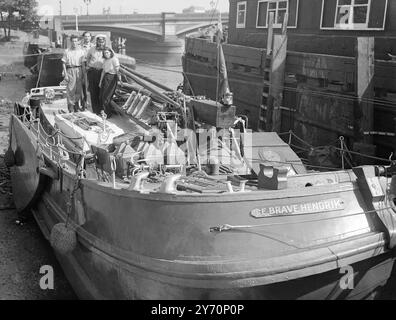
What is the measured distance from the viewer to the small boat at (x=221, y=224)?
428 cm

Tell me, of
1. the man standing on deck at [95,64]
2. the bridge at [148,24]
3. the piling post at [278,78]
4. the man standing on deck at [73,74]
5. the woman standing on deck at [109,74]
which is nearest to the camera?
the woman standing on deck at [109,74]

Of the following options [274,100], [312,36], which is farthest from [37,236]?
[312,36]

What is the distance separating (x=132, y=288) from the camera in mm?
4875

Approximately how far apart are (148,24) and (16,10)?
13.1m

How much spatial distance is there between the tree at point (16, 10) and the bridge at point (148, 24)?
2.64m

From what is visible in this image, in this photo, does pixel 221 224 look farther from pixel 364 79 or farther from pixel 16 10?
pixel 16 10

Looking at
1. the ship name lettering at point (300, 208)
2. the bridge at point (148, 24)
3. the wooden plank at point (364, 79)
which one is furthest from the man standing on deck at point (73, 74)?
the bridge at point (148, 24)

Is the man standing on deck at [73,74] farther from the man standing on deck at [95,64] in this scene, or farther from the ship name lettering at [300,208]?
the ship name lettering at [300,208]

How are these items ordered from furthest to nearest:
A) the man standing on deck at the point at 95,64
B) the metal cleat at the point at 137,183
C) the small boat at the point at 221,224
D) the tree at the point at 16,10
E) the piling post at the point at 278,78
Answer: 1. the tree at the point at 16,10
2. the piling post at the point at 278,78
3. the man standing on deck at the point at 95,64
4. the metal cleat at the point at 137,183
5. the small boat at the point at 221,224

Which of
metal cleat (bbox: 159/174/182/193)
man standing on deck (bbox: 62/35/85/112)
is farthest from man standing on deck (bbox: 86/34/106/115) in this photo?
metal cleat (bbox: 159/174/182/193)

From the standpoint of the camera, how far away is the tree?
147ft

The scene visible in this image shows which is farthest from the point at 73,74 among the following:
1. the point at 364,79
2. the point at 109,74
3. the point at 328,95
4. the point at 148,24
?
the point at 148,24

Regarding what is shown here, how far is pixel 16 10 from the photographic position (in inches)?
1806

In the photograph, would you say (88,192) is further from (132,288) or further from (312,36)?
(312,36)
